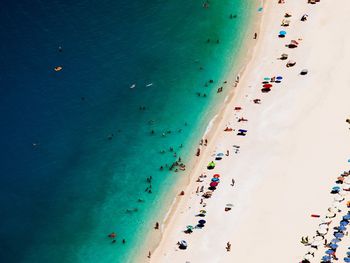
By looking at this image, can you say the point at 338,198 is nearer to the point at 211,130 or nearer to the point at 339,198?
the point at 339,198

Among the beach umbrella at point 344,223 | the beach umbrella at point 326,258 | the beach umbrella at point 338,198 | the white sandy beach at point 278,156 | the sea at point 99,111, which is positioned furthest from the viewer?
the sea at point 99,111

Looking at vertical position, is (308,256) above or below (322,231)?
below

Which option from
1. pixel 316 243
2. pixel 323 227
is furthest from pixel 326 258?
pixel 323 227

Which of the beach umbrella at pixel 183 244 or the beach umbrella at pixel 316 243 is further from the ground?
the beach umbrella at pixel 183 244

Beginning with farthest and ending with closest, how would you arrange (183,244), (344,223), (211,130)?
(211,130) → (183,244) → (344,223)

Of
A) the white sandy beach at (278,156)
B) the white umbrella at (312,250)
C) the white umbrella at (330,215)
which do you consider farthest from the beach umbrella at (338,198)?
the white umbrella at (312,250)

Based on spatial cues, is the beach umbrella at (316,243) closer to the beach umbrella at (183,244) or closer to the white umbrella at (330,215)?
the white umbrella at (330,215)

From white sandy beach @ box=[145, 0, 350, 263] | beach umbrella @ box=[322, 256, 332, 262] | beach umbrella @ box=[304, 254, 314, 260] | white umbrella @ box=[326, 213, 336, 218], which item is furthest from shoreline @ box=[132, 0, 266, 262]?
beach umbrella @ box=[322, 256, 332, 262]

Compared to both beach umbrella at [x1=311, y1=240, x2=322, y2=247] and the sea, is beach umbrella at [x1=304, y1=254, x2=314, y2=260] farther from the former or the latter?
the sea
